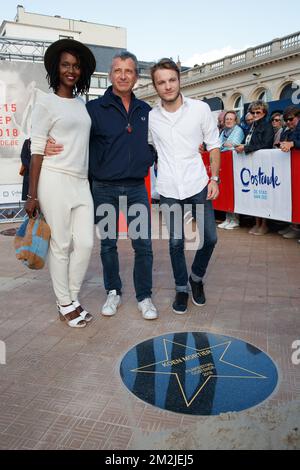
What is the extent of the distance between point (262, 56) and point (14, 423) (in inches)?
1361

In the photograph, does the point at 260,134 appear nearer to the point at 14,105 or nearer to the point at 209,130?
the point at 209,130

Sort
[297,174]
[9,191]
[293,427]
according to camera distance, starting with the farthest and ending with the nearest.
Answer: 1. [9,191]
2. [297,174]
3. [293,427]

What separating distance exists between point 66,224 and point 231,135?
4.91 m

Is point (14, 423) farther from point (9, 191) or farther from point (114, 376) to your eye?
point (9, 191)

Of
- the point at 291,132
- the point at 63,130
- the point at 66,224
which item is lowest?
the point at 66,224

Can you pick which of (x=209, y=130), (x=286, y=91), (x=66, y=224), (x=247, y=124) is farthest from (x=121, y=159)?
(x=286, y=91)

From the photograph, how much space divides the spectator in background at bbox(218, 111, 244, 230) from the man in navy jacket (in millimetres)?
4125

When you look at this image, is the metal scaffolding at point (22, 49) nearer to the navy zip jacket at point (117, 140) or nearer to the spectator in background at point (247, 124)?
the spectator in background at point (247, 124)

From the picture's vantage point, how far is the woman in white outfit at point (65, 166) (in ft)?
9.75

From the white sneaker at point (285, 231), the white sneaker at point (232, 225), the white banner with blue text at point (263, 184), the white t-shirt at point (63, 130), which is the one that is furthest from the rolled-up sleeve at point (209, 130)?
the white sneaker at point (232, 225)

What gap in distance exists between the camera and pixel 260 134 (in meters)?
6.53

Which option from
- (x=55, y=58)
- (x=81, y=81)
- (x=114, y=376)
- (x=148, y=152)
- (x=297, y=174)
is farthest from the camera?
(x=297, y=174)

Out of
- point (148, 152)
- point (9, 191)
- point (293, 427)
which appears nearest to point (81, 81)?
point (148, 152)

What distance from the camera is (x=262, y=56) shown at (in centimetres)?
3180
